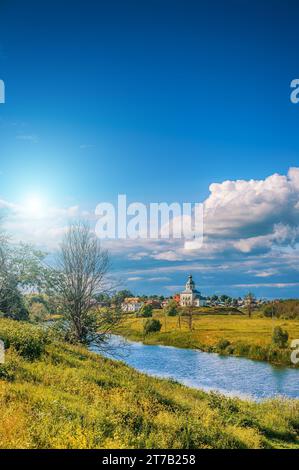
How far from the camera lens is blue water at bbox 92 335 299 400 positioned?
4591 cm

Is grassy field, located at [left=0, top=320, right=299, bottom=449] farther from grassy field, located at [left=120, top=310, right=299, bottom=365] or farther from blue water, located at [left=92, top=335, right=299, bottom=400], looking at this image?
grassy field, located at [left=120, top=310, right=299, bottom=365]

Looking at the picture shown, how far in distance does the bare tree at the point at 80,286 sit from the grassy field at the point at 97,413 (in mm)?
11314

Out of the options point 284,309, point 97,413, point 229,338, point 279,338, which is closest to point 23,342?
point 97,413

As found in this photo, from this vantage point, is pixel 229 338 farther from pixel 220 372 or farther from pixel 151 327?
pixel 220 372

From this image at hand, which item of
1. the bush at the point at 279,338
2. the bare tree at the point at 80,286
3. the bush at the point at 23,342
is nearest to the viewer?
the bush at the point at 23,342

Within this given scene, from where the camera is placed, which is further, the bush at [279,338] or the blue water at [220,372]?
the bush at [279,338]

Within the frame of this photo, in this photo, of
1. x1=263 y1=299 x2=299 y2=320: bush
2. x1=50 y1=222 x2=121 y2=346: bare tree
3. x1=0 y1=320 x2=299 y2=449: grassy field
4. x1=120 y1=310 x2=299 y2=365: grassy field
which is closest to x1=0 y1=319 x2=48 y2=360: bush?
x1=0 y1=320 x2=299 y2=449: grassy field

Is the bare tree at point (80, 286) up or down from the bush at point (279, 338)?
up

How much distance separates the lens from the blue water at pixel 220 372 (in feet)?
151

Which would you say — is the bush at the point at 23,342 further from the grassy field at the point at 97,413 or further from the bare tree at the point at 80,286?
the bare tree at the point at 80,286

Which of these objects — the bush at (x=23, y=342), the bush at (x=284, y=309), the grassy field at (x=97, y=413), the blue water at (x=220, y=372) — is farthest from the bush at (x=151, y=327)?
the bush at (x=23, y=342)

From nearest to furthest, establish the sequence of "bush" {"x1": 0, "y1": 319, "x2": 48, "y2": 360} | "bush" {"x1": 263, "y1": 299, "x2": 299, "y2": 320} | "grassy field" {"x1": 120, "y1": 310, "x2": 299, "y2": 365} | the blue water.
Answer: "bush" {"x1": 0, "y1": 319, "x2": 48, "y2": 360} < the blue water < "grassy field" {"x1": 120, "y1": 310, "x2": 299, "y2": 365} < "bush" {"x1": 263, "y1": 299, "x2": 299, "y2": 320}

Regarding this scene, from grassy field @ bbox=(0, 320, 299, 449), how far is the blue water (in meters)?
19.2
